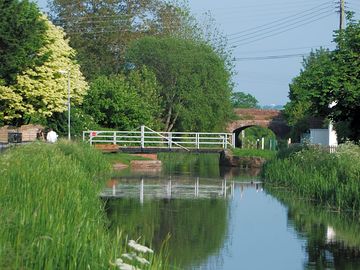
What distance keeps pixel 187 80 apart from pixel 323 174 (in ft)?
132

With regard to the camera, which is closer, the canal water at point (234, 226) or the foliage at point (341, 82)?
the canal water at point (234, 226)

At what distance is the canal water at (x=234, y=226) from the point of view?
17.3m

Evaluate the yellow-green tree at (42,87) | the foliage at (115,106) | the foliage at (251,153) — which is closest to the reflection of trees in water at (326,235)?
the yellow-green tree at (42,87)

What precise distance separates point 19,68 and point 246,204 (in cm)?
1809

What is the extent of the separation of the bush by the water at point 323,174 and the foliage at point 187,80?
30.0 meters

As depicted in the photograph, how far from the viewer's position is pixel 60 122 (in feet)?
186

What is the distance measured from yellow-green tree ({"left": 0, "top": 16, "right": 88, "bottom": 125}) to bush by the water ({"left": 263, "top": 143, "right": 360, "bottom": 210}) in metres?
17.2

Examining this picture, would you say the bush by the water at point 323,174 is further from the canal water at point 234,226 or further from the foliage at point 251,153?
the foliage at point 251,153

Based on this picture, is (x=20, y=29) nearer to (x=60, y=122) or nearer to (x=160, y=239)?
(x=60, y=122)

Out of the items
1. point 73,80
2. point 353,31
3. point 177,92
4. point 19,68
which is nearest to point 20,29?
point 19,68

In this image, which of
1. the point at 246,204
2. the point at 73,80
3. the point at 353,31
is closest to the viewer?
the point at 246,204

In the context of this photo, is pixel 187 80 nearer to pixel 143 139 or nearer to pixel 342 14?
pixel 143 139

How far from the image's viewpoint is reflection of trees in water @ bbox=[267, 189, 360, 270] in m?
17.0

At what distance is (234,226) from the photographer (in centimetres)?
2297
